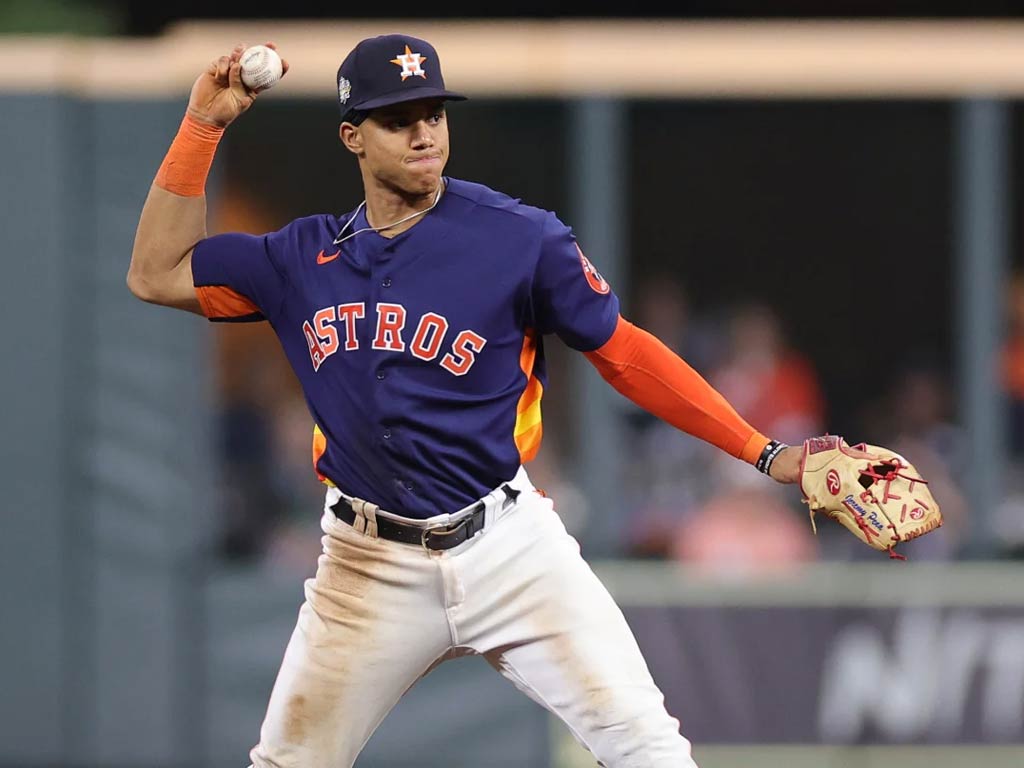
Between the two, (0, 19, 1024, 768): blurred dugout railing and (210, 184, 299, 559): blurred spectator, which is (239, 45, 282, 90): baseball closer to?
(0, 19, 1024, 768): blurred dugout railing

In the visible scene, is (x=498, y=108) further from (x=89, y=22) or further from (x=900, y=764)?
(x=900, y=764)

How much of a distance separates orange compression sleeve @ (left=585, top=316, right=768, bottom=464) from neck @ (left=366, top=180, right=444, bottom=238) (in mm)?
506

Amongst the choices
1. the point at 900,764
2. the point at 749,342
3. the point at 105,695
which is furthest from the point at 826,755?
the point at 105,695

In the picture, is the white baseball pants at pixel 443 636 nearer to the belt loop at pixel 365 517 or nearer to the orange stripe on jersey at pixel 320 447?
the belt loop at pixel 365 517

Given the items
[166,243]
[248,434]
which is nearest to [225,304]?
[166,243]

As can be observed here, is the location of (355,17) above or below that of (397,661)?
above

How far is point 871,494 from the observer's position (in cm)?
392

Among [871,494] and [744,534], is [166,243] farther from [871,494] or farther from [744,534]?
[744,534]

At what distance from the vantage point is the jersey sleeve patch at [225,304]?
164 inches

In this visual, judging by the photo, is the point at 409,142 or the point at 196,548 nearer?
the point at 409,142

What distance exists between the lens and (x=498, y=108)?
28.1 feet

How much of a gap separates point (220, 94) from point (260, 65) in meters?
0.16

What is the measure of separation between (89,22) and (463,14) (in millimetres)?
2101

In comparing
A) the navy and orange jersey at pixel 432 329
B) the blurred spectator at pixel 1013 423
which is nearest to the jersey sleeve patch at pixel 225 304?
the navy and orange jersey at pixel 432 329
